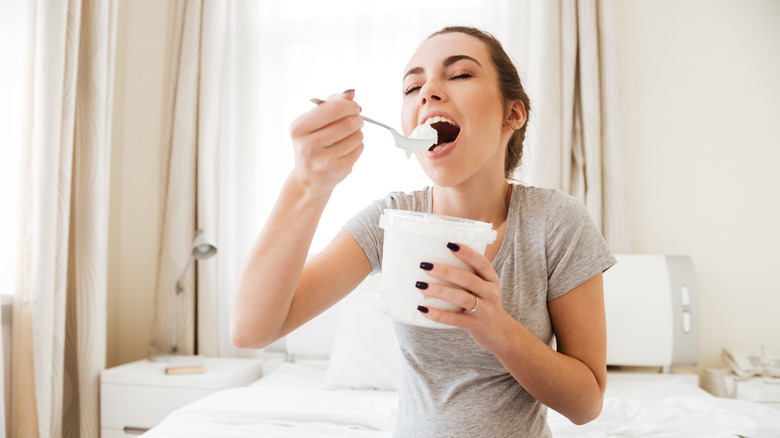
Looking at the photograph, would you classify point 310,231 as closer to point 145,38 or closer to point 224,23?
point 224,23

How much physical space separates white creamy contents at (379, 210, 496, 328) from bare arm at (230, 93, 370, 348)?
12 centimetres

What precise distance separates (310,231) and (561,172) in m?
2.28

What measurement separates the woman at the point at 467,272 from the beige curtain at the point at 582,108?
5.56ft

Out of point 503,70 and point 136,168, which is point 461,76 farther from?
point 136,168

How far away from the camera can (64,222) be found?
8.05ft

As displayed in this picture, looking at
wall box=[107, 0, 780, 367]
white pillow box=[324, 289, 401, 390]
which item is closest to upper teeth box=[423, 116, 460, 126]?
white pillow box=[324, 289, 401, 390]

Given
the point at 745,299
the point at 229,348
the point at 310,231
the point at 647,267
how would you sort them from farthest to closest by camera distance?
the point at 229,348 → the point at 745,299 → the point at 647,267 → the point at 310,231

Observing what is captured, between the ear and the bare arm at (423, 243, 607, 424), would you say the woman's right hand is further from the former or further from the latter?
the ear

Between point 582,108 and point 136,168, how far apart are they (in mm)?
2587

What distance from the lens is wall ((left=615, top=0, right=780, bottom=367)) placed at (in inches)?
110

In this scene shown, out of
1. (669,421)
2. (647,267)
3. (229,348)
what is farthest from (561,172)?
(229,348)

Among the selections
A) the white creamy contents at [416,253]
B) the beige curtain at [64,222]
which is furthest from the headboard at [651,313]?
the white creamy contents at [416,253]

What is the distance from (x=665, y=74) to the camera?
2.93 metres

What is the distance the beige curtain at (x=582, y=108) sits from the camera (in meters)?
2.79
